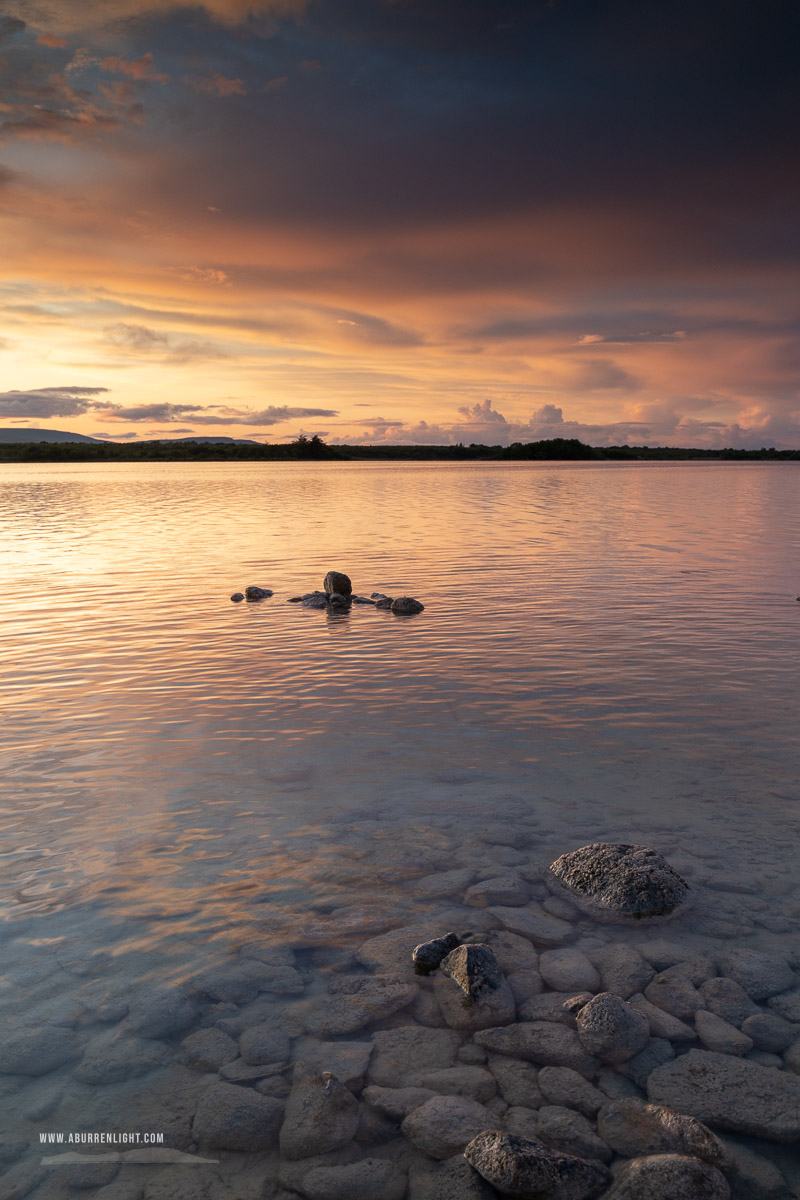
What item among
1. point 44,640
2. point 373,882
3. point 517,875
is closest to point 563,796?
point 517,875

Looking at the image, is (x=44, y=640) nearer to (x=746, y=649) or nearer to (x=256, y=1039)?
(x=256, y=1039)

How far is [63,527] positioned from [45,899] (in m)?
37.0

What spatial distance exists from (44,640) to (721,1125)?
632 inches

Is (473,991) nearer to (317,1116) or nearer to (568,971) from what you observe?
(568,971)

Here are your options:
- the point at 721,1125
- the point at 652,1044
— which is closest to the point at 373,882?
the point at 652,1044

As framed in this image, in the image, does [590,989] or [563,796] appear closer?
[590,989]

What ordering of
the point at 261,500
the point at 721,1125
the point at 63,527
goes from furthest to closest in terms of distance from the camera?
the point at 261,500
the point at 63,527
the point at 721,1125

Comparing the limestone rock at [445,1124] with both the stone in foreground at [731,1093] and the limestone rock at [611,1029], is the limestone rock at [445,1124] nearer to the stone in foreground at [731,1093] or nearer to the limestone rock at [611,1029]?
the limestone rock at [611,1029]

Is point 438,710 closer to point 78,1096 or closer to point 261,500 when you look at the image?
point 78,1096

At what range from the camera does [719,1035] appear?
17.0ft

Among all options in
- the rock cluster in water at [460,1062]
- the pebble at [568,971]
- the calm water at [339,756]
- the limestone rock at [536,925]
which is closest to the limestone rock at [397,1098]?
the rock cluster in water at [460,1062]

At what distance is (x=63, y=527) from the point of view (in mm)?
40000

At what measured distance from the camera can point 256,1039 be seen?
17.2 ft

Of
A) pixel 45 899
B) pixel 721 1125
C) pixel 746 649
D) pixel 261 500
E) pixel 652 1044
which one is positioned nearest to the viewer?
pixel 721 1125
